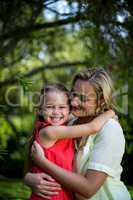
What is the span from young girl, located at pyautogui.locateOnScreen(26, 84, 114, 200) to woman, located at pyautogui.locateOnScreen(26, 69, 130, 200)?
1.9 inches

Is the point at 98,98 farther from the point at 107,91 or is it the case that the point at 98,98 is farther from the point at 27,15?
the point at 27,15

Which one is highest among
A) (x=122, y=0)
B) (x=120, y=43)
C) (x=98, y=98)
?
(x=122, y=0)

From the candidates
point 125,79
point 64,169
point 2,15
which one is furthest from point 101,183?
point 2,15

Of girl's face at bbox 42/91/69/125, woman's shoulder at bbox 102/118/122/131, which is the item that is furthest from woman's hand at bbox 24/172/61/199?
woman's shoulder at bbox 102/118/122/131

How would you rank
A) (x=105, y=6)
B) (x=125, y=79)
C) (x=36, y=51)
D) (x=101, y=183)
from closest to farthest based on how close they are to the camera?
(x=101, y=183), (x=105, y=6), (x=125, y=79), (x=36, y=51)

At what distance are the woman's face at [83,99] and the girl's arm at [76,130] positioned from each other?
3.5 inches

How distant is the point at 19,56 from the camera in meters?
10.3

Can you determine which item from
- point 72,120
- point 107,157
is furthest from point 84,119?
point 107,157

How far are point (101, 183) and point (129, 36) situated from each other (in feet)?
8.82

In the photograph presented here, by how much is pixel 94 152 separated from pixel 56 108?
377 mm

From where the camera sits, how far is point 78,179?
3.36 m

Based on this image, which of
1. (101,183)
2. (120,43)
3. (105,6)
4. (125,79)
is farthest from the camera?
(125,79)

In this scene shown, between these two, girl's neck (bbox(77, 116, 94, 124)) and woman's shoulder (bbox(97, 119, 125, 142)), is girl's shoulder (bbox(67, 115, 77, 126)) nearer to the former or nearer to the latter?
girl's neck (bbox(77, 116, 94, 124))

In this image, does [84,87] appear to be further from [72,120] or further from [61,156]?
[61,156]
